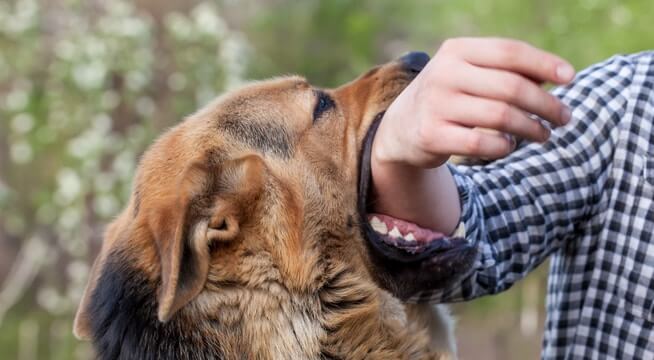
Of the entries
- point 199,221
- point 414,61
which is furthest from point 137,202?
point 414,61

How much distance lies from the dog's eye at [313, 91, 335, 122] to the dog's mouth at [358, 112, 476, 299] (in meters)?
0.23

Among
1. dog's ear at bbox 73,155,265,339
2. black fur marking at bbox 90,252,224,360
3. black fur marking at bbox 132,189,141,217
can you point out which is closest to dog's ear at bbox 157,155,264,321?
dog's ear at bbox 73,155,265,339

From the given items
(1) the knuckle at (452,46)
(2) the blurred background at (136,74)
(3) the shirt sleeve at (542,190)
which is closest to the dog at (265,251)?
(3) the shirt sleeve at (542,190)

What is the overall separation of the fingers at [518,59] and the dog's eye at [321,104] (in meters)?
0.99

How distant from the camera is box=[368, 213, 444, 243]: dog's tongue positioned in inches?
95.0

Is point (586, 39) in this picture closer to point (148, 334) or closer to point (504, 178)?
point (504, 178)

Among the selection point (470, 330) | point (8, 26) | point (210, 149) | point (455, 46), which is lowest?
point (470, 330)

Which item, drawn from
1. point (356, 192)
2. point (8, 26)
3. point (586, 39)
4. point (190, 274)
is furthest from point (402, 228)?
point (8, 26)

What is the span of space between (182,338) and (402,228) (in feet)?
2.03

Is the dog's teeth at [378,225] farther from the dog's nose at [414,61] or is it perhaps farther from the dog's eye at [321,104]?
the dog's nose at [414,61]

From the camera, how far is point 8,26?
6.20 metres

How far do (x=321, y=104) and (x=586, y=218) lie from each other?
83 centimetres

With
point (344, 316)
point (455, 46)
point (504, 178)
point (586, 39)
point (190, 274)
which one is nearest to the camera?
point (455, 46)

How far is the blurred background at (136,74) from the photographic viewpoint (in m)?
5.86
